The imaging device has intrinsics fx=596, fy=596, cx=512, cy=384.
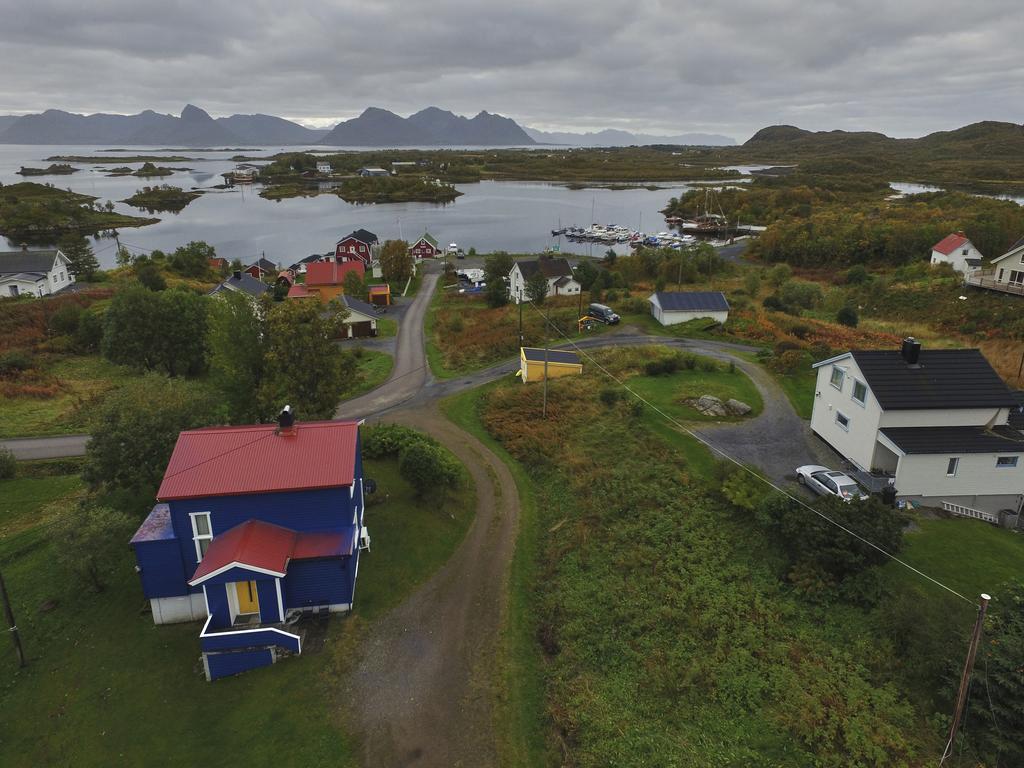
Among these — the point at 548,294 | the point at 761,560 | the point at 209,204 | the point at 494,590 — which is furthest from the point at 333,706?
the point at 209,204

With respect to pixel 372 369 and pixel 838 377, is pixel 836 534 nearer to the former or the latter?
pixel 838 377

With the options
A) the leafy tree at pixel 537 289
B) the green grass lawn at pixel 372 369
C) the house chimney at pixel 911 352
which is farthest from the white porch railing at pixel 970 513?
the leafy tree at pixel 537 289

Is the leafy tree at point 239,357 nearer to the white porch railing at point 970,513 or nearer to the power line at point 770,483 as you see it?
the power line at point 770,483

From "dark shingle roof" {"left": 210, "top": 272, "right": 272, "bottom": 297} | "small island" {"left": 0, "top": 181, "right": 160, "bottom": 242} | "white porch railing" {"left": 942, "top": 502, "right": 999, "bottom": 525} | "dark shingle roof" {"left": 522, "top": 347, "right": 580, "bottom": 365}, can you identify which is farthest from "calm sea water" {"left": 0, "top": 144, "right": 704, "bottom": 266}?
"white porch railing" {"left": 942, "top": 502, "right": 999, "bottom": 525}

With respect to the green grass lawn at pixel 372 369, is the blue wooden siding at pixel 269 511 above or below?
above

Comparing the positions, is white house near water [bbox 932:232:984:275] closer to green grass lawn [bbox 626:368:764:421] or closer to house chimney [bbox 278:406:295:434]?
green grass lawn [bbox 626:368:764:421]

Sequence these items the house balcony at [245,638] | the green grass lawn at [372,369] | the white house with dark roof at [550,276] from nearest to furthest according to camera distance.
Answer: the house balcony at [245,638] → the green grass lawn at [372,369] → the white house with dark roof at [550,276]

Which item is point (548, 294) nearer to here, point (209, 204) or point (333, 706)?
point (333, 706)
